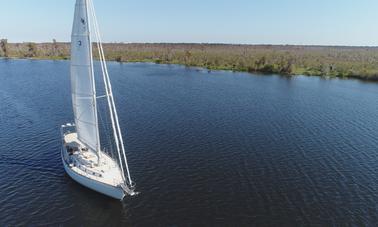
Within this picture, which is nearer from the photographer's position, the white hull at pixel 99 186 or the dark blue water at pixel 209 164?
the dark blue water at pixel 209 164

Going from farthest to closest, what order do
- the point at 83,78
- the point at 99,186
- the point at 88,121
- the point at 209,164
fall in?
the point at 209,164, the point at 88,121, the point at 99,186, the point at 83,78

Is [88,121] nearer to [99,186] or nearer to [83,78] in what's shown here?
[83,78]

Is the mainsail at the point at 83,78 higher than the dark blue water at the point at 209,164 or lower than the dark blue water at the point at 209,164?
higher

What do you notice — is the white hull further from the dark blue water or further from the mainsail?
the mainsail

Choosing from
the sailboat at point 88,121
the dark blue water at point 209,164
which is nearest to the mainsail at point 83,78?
the sailboat at point 88,121

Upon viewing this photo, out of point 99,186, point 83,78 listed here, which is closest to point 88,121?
point 83,78

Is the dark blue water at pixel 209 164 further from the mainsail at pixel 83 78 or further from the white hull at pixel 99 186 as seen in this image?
the mainsail at pixel 83 78

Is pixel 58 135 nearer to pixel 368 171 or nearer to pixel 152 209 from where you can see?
pixel 152 209
